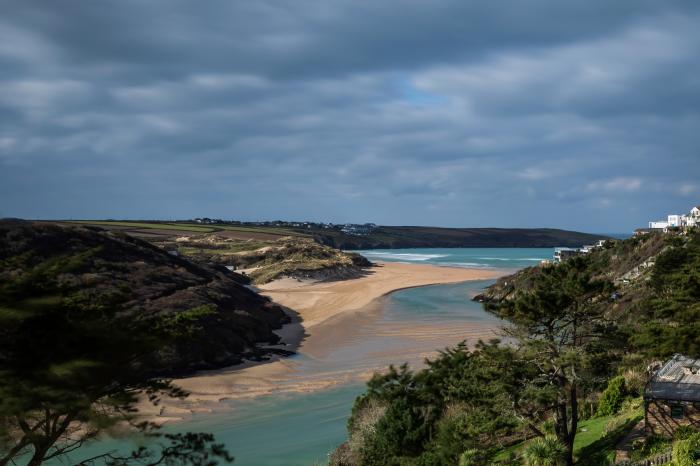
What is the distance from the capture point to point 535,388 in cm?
1487

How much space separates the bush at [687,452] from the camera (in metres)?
13.4

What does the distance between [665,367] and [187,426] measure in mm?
17960

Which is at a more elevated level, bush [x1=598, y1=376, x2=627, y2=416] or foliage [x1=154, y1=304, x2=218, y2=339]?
foliage [x1=154, y1=304, x2=218, y2=339]

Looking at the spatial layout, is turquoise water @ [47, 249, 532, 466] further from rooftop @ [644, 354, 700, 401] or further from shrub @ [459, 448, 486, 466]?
rooftop @ [644, 354, 700, 401]

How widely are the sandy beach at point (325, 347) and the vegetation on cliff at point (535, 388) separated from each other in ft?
25.4

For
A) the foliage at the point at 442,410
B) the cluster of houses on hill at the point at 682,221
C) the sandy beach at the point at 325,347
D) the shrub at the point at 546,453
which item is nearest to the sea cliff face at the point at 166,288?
the sandy beach at the point at 325,347

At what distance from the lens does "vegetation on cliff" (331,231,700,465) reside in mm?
15031

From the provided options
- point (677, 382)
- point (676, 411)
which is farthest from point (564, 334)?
point (677, 382)

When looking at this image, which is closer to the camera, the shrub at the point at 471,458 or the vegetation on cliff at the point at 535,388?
the vegetation on cliff at the point at 535,388

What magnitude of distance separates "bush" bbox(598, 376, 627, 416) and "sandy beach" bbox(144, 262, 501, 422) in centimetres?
1299

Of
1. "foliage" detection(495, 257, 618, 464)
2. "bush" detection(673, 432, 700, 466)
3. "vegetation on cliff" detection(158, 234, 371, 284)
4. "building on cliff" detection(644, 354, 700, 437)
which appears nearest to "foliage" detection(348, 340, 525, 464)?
"foliage" detection(495, 257, 618, 464)

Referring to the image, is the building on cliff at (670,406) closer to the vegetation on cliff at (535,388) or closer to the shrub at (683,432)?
the shrub at (683,432)

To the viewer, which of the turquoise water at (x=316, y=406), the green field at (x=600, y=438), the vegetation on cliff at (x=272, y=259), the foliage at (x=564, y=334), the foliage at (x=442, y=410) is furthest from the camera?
the vegetation on cliff at (x=272, y=259)

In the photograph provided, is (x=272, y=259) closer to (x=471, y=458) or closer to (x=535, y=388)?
(x=471, y=458)
